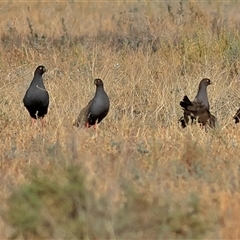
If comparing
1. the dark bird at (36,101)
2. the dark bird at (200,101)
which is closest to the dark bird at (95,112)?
the dark bird at (36,101)

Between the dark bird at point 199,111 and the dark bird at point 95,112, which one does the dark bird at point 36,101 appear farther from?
the dark bird at point 199,111

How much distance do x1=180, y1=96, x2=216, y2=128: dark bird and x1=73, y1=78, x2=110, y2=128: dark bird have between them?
2.76 feet

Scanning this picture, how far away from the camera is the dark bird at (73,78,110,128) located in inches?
322

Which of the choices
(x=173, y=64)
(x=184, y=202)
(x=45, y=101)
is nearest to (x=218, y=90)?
(x=173, y=64)

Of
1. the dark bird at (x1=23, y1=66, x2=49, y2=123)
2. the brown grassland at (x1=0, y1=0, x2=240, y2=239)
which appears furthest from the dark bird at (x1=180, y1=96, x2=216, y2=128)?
the dark bird at (x1=23, y1=66, x2=49, y2=123)

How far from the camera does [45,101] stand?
28.3ft

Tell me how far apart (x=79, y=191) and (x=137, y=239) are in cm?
46

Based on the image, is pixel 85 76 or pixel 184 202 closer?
pixel 184 202

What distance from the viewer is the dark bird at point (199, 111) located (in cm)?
784

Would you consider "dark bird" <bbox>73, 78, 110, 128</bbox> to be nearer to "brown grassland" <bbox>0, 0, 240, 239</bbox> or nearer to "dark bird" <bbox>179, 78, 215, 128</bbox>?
"brown grassland" <bbox>0, 0, 240, 239</bbox>

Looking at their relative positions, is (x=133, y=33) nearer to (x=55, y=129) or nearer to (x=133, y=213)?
(x=55, y=129)

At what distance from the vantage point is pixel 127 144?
20.3ft

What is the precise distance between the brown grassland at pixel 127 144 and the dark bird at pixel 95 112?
9 cm

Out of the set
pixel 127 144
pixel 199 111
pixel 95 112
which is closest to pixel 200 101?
pixel 199 111
